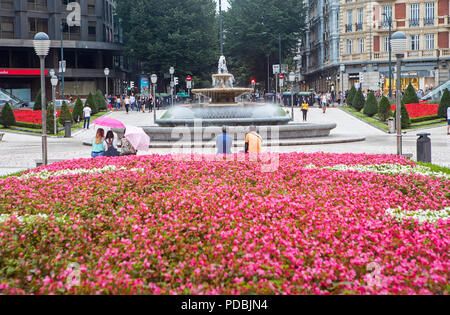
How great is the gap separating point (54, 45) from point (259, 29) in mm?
23204

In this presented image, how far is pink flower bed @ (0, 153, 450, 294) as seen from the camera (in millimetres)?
4770

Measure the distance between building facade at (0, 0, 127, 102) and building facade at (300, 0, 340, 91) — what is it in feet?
84.2

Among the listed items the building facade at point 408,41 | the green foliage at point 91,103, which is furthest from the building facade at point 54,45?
the building facade at point 408,41

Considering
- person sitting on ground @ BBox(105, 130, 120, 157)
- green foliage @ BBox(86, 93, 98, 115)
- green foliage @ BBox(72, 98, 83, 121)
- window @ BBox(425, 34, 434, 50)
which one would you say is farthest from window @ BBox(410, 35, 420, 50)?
person sitting on ground @ BBox(105, 130, 120, 157)

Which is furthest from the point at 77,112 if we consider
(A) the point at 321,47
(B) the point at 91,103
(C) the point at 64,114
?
(A) the point at 321,47

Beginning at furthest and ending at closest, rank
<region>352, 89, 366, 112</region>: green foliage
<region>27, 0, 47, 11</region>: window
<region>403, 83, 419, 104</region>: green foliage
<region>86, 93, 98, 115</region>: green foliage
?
Result: <region>27, 0, 47, 11</region>: window < <region>352, 89, 366, 112</region>: green foliage < <region>86, 93, 98, 115</region>: green foliage < <region>403, 83, 419, 104</region>: green foliage

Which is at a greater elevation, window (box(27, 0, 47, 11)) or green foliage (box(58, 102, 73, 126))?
window (box(27, 0, 47, 11))

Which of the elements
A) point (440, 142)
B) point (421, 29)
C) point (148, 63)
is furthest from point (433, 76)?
point (440, 142)

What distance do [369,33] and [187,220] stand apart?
5789 cm

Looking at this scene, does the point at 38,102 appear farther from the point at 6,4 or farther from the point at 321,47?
the point at 321,47

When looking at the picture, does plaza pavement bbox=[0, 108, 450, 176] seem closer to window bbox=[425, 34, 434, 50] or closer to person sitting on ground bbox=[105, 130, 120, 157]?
person sitting on ground bbox=[105, 130, 120, 157]

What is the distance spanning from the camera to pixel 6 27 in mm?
61406

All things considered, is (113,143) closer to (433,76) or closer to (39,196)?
(39,196)

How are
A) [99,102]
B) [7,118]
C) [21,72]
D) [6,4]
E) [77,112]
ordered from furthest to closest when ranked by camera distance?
[21,72] → [6,4] → [99,102] → [77,112] → [7,118]
